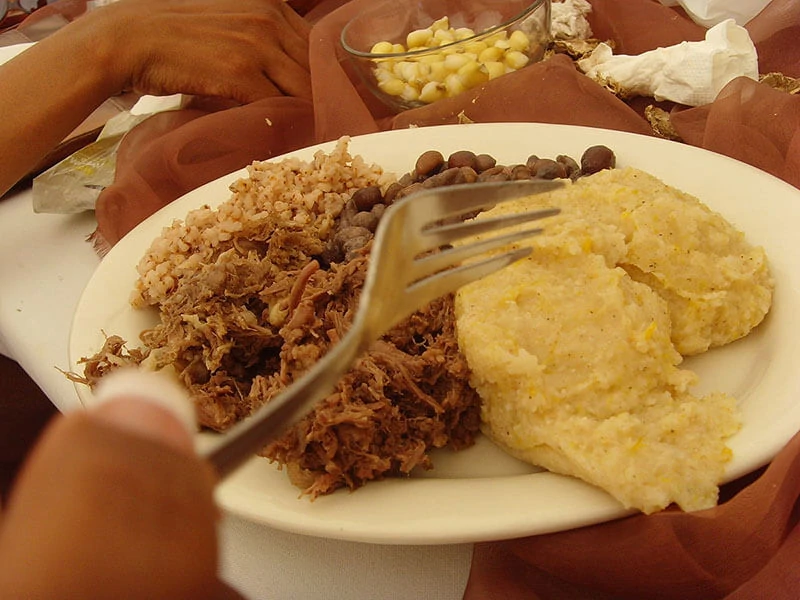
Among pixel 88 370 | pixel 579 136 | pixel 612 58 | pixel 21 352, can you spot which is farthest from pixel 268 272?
pixel 612 58

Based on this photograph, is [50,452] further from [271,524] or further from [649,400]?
[649,400]

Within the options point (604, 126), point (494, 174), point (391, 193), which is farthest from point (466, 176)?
point (604, 126)

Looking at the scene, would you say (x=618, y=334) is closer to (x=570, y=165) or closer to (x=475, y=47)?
(x=570, y=165)

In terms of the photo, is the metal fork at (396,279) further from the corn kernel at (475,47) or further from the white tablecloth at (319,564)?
the corn kernel at (475,47)

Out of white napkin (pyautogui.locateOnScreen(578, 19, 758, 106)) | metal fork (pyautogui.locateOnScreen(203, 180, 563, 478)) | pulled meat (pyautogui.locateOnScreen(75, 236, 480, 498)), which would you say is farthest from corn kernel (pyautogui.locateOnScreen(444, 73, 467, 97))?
metal fork (pyautogui.locateOnScreen(203, 180, 563, 478))

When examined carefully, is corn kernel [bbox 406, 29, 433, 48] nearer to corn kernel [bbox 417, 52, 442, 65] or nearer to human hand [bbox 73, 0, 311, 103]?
corn kernel [bbox 417, 52, 442, 65]

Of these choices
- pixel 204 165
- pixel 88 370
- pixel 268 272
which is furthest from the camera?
pixel 204 165
